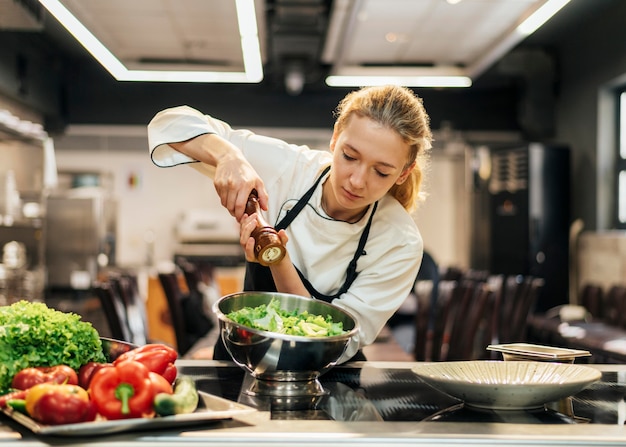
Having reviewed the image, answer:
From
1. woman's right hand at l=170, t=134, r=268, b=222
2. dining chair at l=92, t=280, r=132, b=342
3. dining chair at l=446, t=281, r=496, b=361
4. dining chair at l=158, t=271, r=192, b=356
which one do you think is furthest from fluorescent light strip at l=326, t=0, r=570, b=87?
woman's right hand at l=170, t=134, r=268, b=222

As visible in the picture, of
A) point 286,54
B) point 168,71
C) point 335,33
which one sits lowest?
point 168,71

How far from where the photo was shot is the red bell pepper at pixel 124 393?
1078 mm

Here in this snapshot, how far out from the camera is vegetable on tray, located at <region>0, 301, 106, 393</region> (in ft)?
4.03

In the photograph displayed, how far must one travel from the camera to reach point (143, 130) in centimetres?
899

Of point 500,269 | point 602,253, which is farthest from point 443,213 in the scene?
point 602,253

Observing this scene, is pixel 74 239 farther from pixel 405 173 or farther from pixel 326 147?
pixel 405 173

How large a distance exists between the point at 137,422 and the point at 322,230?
95 centimetres

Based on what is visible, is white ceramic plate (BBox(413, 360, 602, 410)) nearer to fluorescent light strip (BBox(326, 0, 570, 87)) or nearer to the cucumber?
the cucumber

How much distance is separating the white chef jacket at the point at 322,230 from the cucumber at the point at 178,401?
23.7 inches

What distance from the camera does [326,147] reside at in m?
9.55

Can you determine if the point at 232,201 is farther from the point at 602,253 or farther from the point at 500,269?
the point at 500,269

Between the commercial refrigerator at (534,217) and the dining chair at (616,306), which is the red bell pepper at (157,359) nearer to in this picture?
the dining chair at (616,306)

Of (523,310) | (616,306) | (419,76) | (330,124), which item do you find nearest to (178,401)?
(523,310)

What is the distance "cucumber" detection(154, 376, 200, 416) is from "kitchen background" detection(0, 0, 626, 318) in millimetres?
4015
